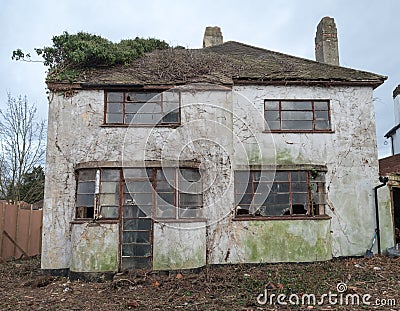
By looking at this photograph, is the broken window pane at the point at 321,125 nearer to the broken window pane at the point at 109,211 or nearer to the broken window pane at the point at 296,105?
the broken window pane at the point at 296,105

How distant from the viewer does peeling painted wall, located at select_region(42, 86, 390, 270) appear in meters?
13.3

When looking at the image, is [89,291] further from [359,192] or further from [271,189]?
[359,192]

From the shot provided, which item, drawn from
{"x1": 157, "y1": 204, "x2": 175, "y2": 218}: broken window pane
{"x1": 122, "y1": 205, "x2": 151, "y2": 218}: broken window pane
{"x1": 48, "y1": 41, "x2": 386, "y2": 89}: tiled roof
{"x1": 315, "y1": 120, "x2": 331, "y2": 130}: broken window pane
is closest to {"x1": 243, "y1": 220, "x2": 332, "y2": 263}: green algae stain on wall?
{"x1": 157, "y1": 204, "x2": 175, "y2": 218}: broken window pane

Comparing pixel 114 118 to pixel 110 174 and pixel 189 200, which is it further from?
pixel 189 200

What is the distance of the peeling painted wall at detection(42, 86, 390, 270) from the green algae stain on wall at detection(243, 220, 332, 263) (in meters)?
0.03

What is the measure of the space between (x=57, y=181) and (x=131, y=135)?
2.85 m

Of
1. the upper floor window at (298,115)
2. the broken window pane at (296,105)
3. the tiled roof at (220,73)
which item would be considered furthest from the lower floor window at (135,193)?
the broken window pane at (296,105)

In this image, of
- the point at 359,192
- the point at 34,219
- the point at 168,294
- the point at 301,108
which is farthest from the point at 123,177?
the point at 34,219

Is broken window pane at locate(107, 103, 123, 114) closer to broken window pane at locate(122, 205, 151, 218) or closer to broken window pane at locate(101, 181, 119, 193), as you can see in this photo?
broken window pane at locate(101, 181, 119, 193)

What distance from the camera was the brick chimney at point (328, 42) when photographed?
1788 centimetres

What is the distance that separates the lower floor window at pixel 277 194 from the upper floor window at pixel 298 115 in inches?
66.3

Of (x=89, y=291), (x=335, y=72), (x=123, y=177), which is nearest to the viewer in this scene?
(x=89, y=291)

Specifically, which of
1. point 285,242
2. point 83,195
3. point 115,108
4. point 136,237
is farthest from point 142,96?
point 285,242

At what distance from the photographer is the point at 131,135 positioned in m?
13.6
